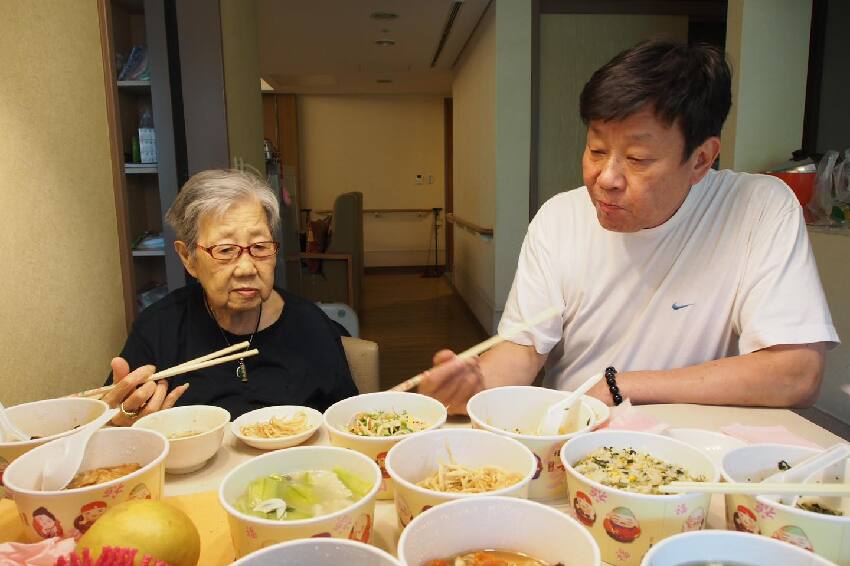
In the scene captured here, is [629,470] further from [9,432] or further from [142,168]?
[142,168]

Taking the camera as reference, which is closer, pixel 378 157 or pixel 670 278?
pixel 670 278

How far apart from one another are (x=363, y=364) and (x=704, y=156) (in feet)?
3.60

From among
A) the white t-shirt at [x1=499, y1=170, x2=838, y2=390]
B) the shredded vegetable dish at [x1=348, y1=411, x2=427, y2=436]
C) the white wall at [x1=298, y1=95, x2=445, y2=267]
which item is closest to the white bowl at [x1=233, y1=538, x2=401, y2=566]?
the shredded vegetable dish at [x1=348, y1=411, x2=427, y2=436]

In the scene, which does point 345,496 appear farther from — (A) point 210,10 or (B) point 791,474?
(A) point 210,10

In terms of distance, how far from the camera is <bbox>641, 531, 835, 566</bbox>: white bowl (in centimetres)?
58

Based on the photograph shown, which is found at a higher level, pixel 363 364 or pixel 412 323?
pixel 363 364

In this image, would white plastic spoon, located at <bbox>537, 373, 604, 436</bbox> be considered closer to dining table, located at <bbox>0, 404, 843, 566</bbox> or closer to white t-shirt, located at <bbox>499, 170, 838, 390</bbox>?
dining table, located at <bbox>0, 404, 843, 566</bbox>

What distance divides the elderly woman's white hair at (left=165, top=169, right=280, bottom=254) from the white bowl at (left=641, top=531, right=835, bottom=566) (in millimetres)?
1356

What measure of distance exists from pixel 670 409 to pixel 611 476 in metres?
0.55

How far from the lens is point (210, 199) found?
161 cm

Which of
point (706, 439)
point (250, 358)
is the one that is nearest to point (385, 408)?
point (706, 439)

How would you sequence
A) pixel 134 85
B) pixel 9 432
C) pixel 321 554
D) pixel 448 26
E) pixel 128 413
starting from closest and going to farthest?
pixel 321 554 < pixel 9 432 < pixel 128 413 < pixel 134 85 < pixel 448 26

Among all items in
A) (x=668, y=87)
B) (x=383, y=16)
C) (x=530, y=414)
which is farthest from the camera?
(x=383, y=16)

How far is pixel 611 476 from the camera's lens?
0.78 meters
